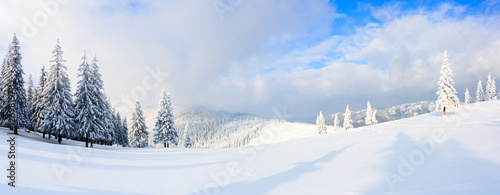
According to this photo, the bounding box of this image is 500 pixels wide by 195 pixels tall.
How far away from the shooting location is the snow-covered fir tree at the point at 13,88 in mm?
30000

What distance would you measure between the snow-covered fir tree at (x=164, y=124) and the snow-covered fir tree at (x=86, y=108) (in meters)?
14.5

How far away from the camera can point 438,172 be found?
10.0m

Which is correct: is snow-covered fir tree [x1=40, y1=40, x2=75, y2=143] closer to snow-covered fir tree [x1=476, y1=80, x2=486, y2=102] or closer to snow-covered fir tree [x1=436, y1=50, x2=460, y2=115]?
snow-covered fir tree [x1=436, y1=50, x2=460, y2=115]

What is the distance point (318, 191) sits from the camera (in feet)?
33.2

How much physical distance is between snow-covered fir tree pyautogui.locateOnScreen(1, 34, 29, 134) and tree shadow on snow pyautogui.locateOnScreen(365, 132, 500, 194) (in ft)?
147

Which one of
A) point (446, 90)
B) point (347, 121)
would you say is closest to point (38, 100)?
point (446, 90)

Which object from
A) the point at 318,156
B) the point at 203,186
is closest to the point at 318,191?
the point at 203,186

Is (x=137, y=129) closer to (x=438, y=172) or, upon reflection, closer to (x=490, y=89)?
(x=438, y=172)

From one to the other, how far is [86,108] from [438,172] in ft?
127

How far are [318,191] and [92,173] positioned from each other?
12.7m

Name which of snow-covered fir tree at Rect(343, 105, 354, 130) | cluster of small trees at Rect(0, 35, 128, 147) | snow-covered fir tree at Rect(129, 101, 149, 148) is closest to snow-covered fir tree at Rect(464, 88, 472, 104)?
snow-covered fir tree at Rect(343, 105, 354, 130)

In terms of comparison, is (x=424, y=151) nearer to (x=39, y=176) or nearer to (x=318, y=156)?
(x=318, y=156)

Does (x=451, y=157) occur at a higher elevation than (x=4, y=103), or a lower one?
lower

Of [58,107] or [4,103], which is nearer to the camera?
[58,107]
